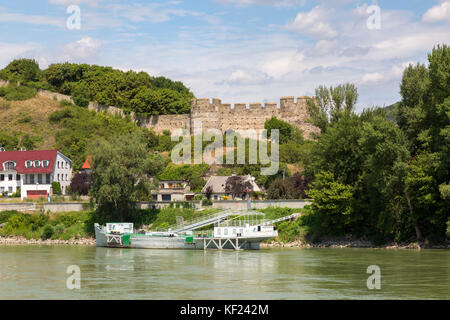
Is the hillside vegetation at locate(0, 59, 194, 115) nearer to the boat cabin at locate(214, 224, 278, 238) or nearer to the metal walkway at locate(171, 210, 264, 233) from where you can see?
the metal walkway at locate(171, 210, 264, 233)

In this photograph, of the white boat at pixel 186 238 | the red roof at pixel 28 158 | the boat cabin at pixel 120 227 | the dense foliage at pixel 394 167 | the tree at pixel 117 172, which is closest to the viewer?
the dense foliage at pixel 394 167

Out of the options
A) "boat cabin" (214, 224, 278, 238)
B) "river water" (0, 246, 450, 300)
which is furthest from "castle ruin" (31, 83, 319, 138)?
"river water" (0, 246, 450, 300)

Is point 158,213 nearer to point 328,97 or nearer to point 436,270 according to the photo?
point 328,97

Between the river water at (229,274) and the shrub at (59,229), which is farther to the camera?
the shrub at (59,229)

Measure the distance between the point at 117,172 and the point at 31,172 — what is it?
17.3m

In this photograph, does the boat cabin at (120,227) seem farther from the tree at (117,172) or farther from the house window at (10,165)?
the house window at (10,165)

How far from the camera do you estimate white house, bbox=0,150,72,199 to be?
69812mm

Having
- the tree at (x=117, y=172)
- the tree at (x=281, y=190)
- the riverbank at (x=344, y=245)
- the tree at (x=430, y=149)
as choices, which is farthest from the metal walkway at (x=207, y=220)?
the tree at (x=430, y=149)

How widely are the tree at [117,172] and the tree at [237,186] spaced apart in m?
10.2

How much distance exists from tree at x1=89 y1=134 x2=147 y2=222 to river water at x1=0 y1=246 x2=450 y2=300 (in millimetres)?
8953

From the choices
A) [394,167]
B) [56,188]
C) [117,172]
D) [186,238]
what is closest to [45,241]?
[117,172]

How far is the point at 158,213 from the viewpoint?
199ft

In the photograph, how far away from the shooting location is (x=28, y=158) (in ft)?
235

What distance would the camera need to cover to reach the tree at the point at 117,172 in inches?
2208
